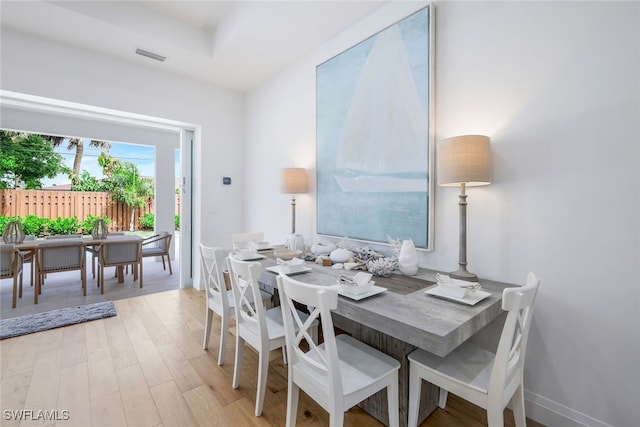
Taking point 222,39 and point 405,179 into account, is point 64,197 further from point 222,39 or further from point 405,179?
point 405,179

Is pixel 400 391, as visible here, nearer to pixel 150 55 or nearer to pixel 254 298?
pixel 254 298

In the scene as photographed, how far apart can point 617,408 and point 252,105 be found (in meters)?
4.50

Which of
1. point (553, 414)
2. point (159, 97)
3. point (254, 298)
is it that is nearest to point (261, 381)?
point (254, 298)

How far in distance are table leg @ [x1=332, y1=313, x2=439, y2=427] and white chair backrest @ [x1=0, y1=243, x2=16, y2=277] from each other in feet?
13.9

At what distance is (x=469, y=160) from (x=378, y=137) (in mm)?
893

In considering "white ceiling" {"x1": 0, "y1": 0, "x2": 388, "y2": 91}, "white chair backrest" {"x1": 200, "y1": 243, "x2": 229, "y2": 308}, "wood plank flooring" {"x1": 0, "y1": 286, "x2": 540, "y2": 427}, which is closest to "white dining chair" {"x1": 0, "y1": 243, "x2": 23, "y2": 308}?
"wood plank flooring" {"x1": 0, "y1": 286, "x2": 540, "y2": 427}

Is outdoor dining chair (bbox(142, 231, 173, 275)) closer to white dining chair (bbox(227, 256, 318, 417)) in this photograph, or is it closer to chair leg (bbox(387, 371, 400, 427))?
white dining chair (bbox(227, 256, 318, 417))

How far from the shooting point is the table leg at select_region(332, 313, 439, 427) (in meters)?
1.53

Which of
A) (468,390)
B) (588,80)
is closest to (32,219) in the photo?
(468,390)

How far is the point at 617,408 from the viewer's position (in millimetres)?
1384

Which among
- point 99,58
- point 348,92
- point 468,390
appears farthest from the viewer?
point 99,58

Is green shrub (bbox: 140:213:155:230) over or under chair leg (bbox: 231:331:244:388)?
over

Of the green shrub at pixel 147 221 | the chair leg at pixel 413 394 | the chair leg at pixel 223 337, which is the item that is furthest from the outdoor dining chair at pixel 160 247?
the chair leg at pixel 413 394

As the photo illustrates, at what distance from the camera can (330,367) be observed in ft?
3.81
